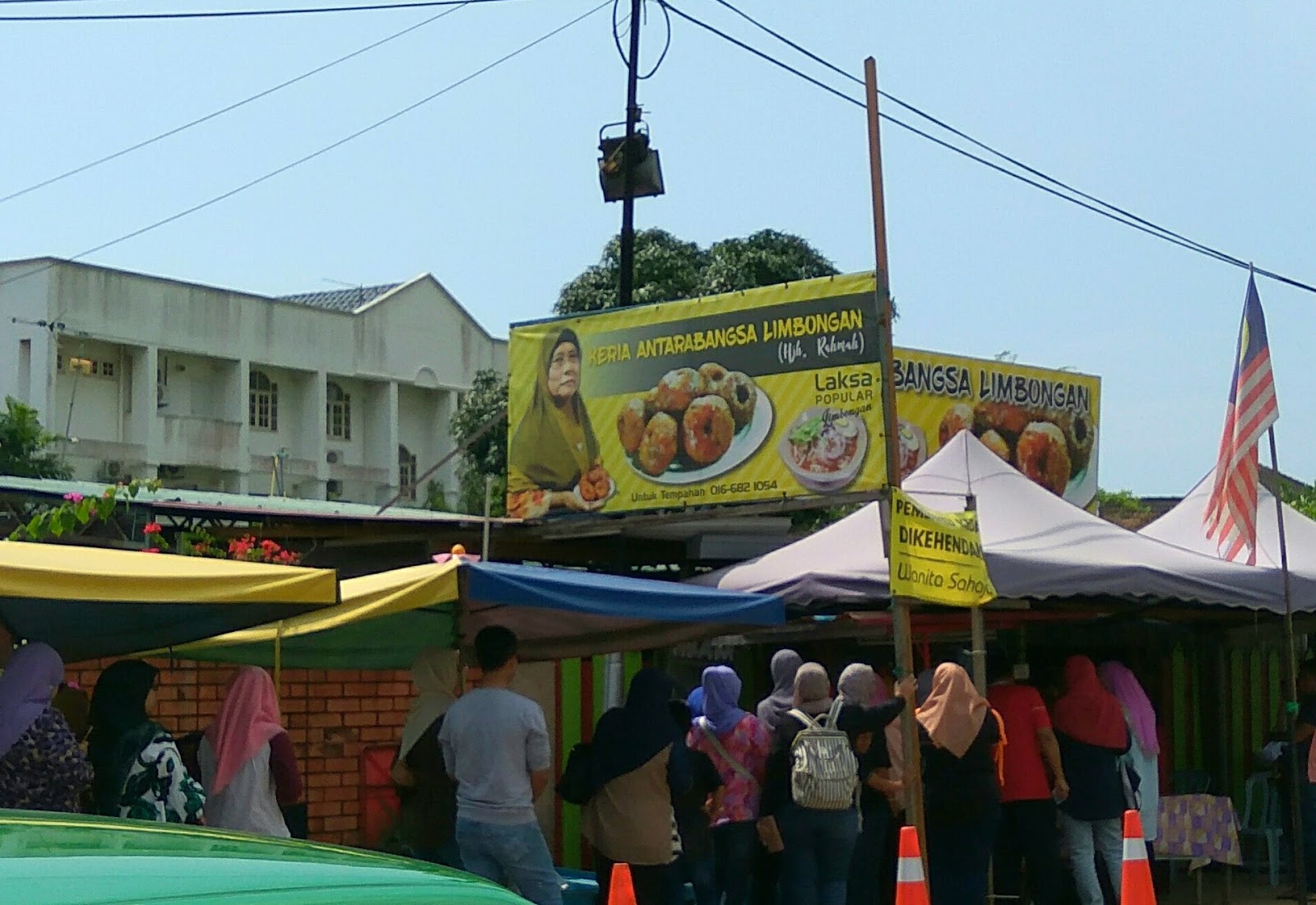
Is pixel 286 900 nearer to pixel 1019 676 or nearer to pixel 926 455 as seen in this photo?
pixel 1019 676

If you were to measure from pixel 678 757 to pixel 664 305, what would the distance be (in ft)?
23.9

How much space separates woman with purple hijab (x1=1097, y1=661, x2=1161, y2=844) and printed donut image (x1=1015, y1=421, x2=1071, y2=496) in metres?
8.70

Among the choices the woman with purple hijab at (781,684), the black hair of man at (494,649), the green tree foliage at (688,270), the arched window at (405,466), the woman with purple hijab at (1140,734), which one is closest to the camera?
the black hair of man at (494,649)

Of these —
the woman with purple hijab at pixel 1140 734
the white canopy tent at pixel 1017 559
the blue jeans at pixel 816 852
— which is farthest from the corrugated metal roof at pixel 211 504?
the woman with purple hijab at pixel 1140 734

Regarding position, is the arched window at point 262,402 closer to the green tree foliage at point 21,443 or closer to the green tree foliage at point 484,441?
the green tree foliage at point 21,443

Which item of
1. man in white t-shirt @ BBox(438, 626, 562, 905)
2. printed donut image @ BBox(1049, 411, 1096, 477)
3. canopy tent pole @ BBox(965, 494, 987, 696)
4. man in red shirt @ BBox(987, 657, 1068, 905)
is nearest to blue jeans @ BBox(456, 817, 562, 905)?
man in white t-shirt @ BBox(438, 626, 562, 905)

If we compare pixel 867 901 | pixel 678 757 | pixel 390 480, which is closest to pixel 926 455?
pixel 867 901

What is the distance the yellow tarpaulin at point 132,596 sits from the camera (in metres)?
6.47

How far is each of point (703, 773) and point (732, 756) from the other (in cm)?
26

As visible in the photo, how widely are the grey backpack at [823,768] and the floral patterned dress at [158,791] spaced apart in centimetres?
320

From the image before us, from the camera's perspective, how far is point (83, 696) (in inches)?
346

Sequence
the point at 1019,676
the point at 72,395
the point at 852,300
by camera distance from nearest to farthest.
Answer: the point at 1019,676
the point at 852,300
the point at 72,395

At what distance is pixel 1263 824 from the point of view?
14.5 metres

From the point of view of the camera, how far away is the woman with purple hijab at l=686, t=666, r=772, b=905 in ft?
31.3
